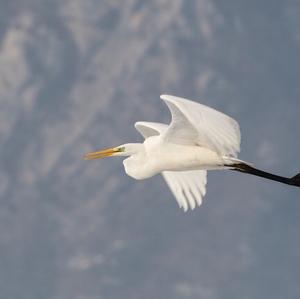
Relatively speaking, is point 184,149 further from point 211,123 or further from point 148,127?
point 211,123

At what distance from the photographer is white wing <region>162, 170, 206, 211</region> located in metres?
25.8

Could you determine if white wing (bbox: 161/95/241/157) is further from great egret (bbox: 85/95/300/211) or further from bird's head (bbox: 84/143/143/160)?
bird's head (bbox: 84/143/143/160)

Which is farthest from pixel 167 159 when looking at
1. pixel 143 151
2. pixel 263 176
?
pixel 263 176

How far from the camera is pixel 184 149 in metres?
24.0

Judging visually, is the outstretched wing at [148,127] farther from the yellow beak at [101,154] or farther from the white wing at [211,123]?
the white wing at [211,123]

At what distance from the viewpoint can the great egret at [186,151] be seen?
20.8m

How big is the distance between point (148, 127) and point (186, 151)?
3063mm

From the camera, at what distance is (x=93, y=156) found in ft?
87.5

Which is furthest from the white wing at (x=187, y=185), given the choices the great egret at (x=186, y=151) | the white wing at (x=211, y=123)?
the white wing at (x=211, y=123)

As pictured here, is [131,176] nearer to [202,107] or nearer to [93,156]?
[93,156]

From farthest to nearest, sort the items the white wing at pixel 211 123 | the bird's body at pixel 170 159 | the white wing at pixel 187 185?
the white wing at pixel 187 185, the bird's body at pixel 170 159, the white wing at pixel 211 123

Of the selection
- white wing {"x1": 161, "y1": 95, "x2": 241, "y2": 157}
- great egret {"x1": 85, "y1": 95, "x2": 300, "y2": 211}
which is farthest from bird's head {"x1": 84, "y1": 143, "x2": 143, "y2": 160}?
white wing {"x1": 161, "y1": 95, "x2": 241, "y2": 157}

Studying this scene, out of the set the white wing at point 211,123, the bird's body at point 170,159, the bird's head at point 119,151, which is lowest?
the white wing at point 211,123

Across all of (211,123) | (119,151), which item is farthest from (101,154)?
(211,123)
